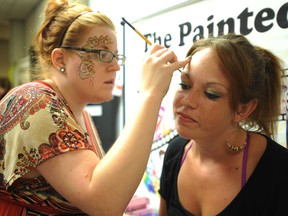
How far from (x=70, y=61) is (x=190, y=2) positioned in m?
0.82

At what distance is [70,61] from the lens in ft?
2.85

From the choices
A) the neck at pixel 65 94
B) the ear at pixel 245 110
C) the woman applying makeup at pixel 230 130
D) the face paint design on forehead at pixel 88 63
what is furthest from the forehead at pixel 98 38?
the ear at pixel 245 110

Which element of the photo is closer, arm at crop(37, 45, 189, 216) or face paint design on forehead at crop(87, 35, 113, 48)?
arm at crop(37, 45, 189, 216)

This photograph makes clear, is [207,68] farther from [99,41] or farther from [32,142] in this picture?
[32,142]

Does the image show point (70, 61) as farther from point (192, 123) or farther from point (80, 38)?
point (192, 123)

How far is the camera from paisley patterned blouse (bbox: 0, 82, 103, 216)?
700 millimetres

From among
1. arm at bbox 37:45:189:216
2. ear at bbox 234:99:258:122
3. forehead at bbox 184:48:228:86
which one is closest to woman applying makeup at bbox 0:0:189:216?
arm at bbox 37:45:189:216

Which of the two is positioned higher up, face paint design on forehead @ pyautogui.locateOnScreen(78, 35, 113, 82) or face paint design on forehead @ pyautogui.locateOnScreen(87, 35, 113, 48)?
face paint design on forehead @ pyautogui.locateOnScreen(87, 35, 113, 48)

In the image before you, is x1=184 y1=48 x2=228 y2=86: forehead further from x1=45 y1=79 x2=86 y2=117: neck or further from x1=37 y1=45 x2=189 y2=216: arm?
x1=45 y1=79 x2=86 y2=117: neck

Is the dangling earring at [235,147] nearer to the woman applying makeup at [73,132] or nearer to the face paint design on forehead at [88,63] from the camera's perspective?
the woman applying makeup at [73,132]

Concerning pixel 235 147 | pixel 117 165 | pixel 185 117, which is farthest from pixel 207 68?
pixel 117 165

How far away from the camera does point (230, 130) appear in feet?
3.09

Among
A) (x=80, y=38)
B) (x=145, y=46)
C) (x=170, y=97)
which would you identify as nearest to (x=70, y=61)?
(x=80, y=38)

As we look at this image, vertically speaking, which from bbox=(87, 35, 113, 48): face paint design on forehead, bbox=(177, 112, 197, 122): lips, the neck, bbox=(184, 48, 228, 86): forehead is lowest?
bbox=(177, 112, 197, 122): lips
